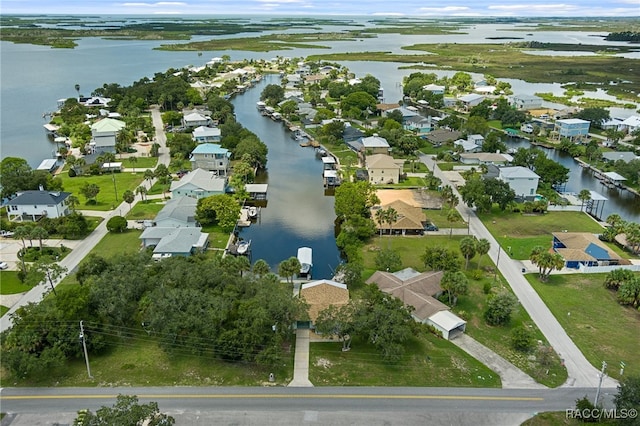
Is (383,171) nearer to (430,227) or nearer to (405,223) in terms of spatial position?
(430,227)

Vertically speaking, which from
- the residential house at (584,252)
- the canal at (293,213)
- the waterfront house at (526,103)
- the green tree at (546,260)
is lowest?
the canal at (293,213)

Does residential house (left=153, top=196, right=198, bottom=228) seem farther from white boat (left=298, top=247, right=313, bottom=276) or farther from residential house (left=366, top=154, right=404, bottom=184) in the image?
residential house (left=366, top=154, right=404, bottom=184)

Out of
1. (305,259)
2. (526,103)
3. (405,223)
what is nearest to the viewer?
(305,259)

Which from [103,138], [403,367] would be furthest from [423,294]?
[103,138]

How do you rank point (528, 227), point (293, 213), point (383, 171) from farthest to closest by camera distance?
1. point (383, 171)
2. point (293, 213)
3. point (528, 227)

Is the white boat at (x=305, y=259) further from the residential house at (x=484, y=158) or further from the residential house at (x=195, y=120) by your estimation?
the residential house at (x=195, y=120)

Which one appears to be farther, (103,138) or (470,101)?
(470,101)

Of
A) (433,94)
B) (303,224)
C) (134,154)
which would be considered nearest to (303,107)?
(433,94)

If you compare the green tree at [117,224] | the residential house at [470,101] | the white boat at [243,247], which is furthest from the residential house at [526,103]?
the green tree at [117,224]

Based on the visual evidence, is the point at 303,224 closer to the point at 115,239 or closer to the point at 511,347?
the point at 115,239
